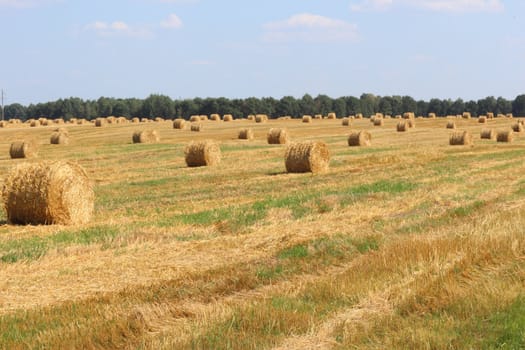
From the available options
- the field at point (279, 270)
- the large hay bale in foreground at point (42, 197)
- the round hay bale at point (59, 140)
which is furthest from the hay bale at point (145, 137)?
the large hay bale in foreground at point (42, 197)

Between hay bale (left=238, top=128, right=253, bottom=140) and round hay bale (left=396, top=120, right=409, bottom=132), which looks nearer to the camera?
hay bale (left=238, top=128, right=253, bottom=140)

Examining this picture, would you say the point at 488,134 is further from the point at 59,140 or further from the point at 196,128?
the point at 59,140

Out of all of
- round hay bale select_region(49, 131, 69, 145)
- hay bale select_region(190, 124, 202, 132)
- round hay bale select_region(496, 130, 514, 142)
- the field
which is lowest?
the field

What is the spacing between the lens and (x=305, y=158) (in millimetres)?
24984

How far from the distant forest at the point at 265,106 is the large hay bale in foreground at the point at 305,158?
77560 mm

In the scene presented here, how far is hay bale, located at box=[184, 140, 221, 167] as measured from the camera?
93.4 feet

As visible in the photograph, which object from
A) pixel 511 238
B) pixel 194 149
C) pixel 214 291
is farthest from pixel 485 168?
pixel 214 291

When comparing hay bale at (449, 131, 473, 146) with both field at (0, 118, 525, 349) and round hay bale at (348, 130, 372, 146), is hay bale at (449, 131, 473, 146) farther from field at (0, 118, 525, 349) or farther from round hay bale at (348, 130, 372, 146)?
field at (0, 118, 525, 349)

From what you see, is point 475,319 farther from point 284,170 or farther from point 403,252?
point 284,170

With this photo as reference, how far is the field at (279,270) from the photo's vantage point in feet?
21.2

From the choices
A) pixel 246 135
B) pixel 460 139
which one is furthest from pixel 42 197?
pixel 246 135

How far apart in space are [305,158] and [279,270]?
15803 mm

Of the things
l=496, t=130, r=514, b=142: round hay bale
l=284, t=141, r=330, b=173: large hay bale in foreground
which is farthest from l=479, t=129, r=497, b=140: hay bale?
l=284, t=141, r=330, b=173: large hay bale in foreground

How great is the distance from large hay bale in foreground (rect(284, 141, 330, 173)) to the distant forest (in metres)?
77.6
